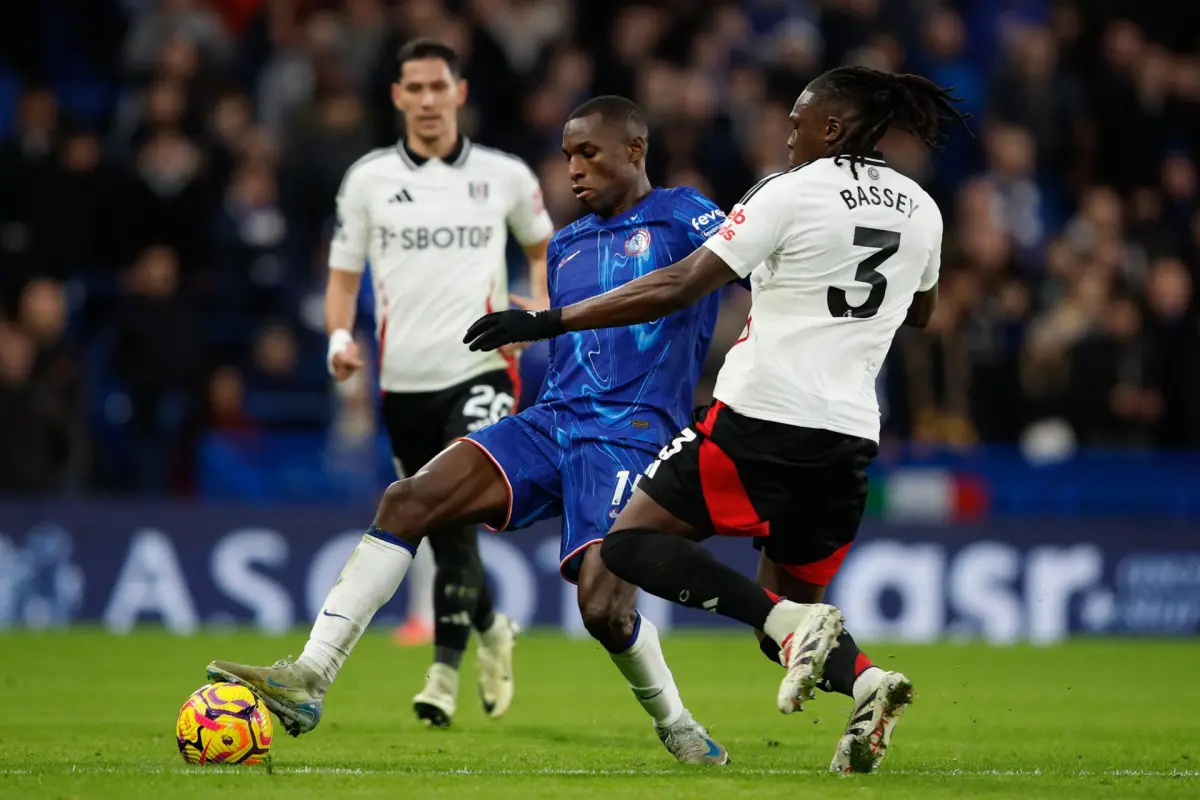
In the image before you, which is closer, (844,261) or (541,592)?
(844,261)

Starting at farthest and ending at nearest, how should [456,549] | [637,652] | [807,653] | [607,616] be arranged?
[456,549]
[637,652]
[607,616]
[807,653]

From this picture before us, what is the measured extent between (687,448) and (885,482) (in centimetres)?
850

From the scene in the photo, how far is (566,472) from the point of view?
22.7 feet

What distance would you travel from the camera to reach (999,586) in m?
14.6

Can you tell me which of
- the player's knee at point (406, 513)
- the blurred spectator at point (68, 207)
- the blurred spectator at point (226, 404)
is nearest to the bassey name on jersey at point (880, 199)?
the player's knee at point (406, 513)

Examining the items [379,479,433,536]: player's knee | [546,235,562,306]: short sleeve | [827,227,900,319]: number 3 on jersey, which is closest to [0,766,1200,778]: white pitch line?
[379,479,433,536]: player's knee

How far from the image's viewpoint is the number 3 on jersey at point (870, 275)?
621 centimetres

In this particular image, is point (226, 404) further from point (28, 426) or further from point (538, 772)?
point (538, 772)

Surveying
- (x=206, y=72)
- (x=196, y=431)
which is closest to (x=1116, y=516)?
(x=196, y=431)

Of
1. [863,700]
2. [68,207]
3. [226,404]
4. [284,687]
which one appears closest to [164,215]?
[68,207]

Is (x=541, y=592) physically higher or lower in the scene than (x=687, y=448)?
lower

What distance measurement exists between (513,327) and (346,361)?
2.03 meters

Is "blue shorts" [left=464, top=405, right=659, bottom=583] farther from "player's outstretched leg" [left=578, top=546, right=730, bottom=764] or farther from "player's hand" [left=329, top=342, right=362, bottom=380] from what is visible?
"player's hand" [left=329, top=342, right=362, bottom=380]

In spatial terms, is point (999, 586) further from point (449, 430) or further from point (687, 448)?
point (687, 448)
